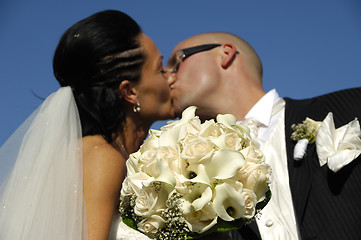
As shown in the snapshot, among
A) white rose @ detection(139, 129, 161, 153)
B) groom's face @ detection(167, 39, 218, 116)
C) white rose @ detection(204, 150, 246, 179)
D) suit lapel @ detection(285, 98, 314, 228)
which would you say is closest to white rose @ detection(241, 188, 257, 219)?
white rose @ detection(204, 150, 246, 179)

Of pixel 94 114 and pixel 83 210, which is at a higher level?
pixel 94 114

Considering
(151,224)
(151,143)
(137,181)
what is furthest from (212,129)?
(151,224)

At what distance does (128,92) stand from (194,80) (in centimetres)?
144

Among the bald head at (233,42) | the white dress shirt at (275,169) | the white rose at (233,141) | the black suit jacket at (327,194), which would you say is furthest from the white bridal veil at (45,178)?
the bald head at (233,42)

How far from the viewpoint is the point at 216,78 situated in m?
4.96

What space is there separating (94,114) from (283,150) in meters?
1.73

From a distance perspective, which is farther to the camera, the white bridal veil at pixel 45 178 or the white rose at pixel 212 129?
the white bridal veil at pixel 45 178

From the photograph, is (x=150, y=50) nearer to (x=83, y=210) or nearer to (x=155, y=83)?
(x=155, y=83)

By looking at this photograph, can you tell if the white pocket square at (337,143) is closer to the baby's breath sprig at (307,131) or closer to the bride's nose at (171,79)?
the baby's breath sprig at (307,131)

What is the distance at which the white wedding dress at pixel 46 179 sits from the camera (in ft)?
8.43

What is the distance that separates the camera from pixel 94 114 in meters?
3.40

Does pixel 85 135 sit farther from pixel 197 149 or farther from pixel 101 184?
pixel 197 149

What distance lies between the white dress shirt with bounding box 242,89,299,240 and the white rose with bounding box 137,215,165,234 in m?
1.55

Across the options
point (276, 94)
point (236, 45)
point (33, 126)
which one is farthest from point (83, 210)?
point (236, 45)
